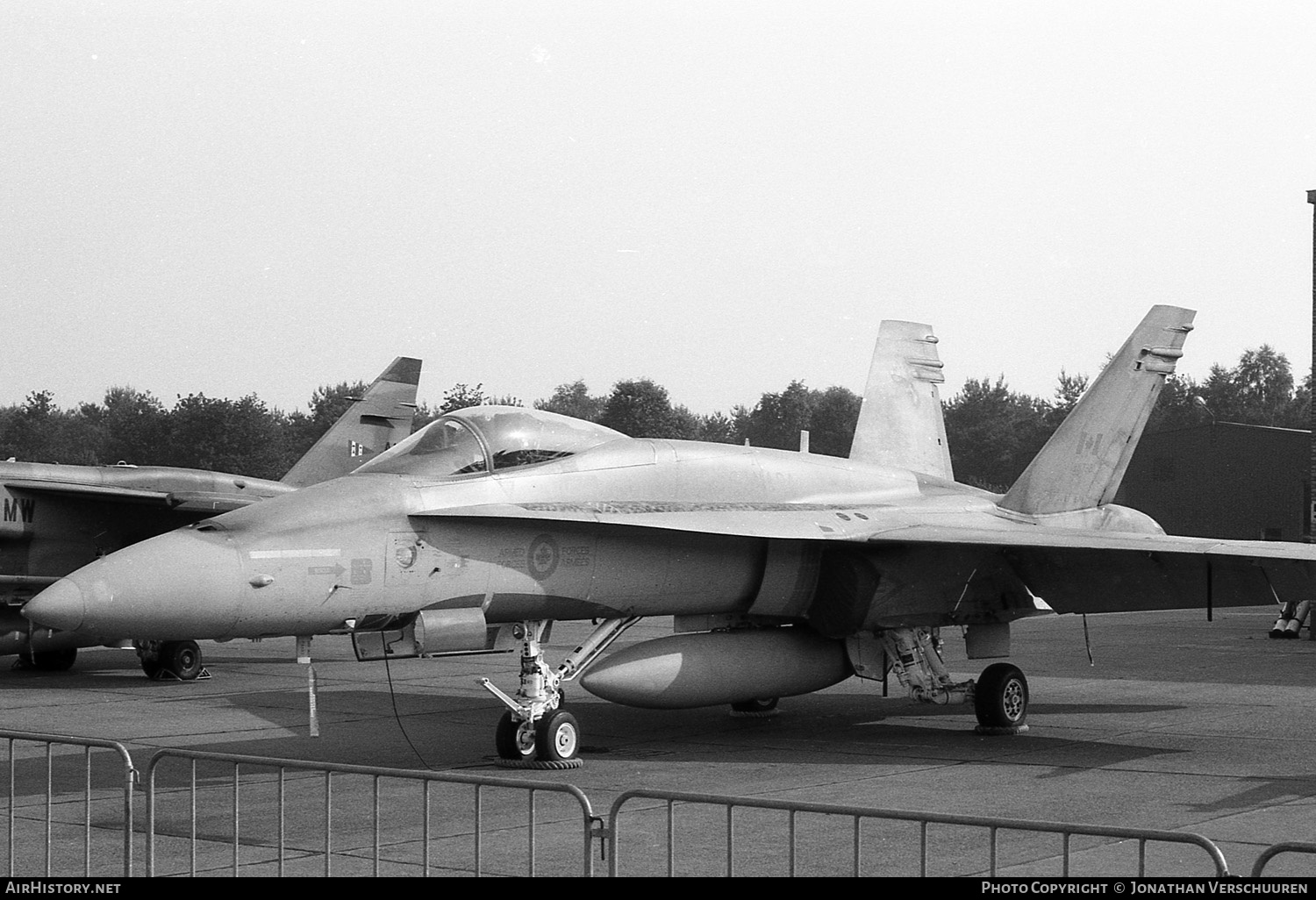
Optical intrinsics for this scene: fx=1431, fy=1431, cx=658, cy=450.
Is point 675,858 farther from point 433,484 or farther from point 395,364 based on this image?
point 395,364

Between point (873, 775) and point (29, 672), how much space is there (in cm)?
1322

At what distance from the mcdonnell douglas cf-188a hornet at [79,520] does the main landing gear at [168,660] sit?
1cm

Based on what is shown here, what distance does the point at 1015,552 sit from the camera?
481 inches

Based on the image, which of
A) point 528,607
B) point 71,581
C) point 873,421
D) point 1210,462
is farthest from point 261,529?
point 1210,462

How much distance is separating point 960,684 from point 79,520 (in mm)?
11354

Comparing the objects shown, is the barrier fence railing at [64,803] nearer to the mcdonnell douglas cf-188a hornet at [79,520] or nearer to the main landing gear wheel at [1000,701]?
the mcdonnell douglas cf-188a hornet at [79,520]

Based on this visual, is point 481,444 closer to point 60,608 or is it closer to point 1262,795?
point 60,608

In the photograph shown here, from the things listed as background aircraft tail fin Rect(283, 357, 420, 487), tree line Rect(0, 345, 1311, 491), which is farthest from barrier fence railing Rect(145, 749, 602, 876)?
tree line Rect(0, 345, 1311, 491)

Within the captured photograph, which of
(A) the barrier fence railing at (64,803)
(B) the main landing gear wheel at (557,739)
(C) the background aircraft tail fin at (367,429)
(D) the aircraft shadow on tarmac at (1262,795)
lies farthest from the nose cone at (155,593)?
(C) the background aircraft tail fin at (367,429)

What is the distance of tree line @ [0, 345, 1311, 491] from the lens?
213 ft

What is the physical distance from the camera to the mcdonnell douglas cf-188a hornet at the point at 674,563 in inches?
355

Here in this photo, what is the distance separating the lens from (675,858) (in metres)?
7.06

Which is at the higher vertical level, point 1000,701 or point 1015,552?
point 1015,552

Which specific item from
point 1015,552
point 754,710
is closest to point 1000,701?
point 1015,552
